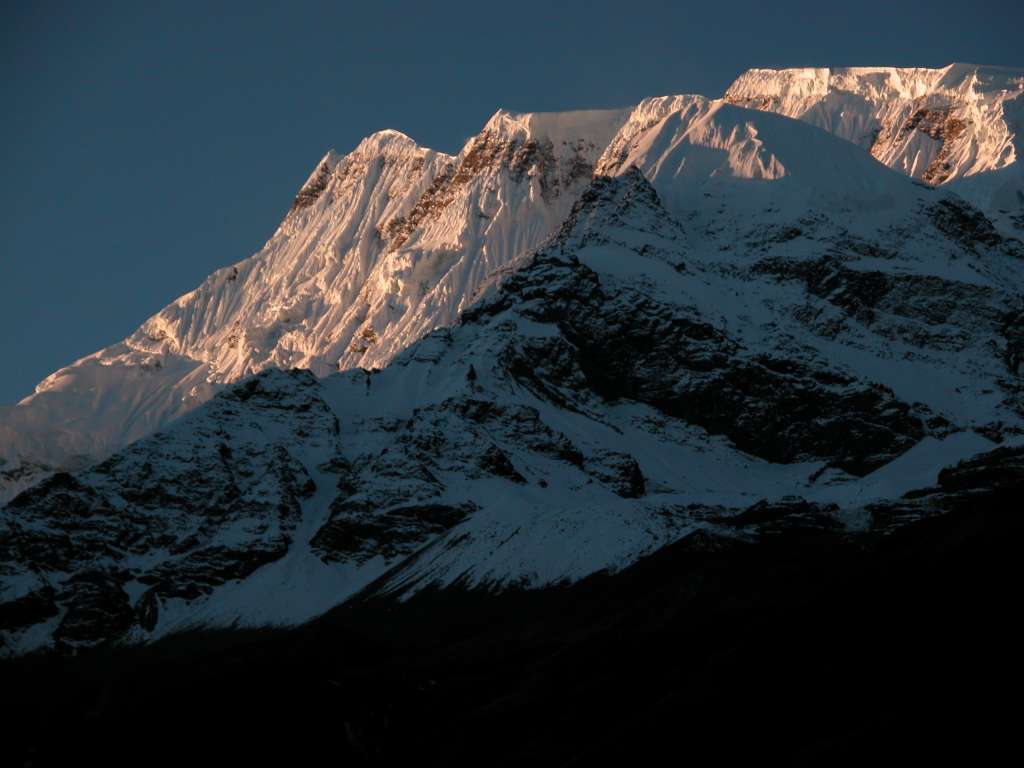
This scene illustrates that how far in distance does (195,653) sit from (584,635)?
64115mm

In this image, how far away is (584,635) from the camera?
145000 millimetres

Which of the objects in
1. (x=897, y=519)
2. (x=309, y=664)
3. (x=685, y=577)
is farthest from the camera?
(x=897, y=519)

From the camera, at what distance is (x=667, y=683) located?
114188 mm

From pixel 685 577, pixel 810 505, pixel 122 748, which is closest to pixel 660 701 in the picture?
pixel 122 748

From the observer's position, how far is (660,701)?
106m

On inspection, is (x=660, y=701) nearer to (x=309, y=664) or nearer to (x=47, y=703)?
(x=309, y=664)

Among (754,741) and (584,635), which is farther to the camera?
(584,635)

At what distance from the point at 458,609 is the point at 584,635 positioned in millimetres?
45879

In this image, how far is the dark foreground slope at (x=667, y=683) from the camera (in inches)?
3664

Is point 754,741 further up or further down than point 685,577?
further down

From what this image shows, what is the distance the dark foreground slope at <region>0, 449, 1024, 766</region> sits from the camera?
93.1 m

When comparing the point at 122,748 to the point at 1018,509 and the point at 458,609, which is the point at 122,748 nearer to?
the point at 1018,509

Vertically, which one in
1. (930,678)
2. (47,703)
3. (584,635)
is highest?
(47,703)

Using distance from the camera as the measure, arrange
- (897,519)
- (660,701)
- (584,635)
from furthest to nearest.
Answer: (897,519), (584,635), (660,701)
